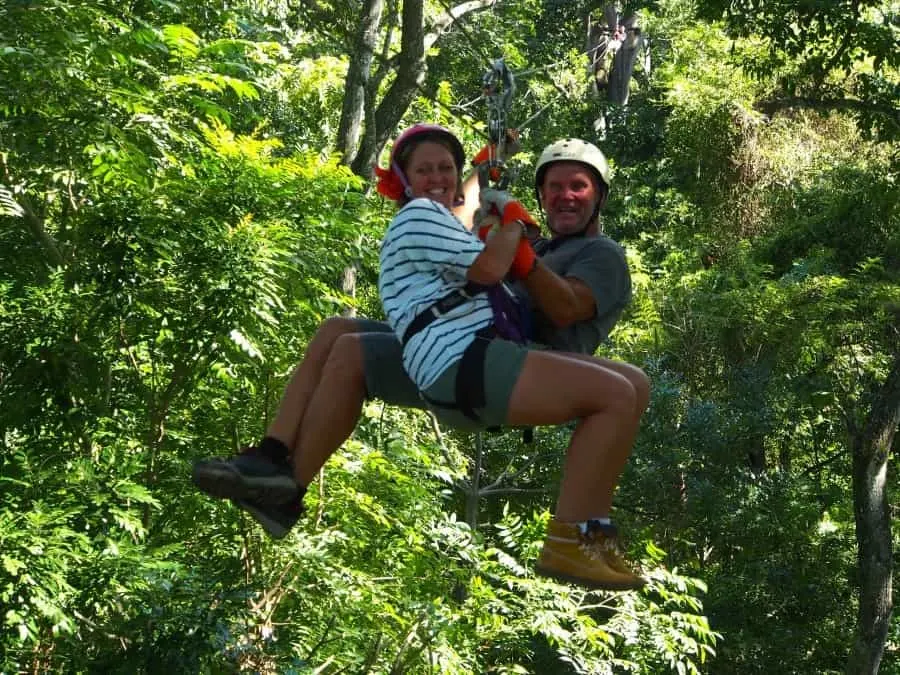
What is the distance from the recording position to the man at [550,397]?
2.94 meters

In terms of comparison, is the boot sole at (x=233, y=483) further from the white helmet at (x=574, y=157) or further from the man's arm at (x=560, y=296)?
the white helmet at (x=574, y=157)

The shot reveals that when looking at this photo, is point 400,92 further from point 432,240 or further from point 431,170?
point 432,240

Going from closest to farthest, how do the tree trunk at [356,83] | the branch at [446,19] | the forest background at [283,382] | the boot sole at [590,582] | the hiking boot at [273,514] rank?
the boot sole at [590,582] < the hiking boot at [273,514] < the forest background at [283,382] < the tree trunk at [356,83] < the branch at [446,19]

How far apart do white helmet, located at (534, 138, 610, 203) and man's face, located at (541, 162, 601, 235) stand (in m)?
0.01

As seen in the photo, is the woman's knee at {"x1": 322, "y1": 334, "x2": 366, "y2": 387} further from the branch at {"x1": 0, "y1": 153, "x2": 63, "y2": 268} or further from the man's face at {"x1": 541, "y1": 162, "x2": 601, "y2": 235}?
the branch at {"x1": 0, "y1": 153, "x2": 63, "y2": 268}

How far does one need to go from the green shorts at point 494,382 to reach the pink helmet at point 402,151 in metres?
0.53

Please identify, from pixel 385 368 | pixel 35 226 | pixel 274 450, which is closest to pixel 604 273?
pixel 385 368

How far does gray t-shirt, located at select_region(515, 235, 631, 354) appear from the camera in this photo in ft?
10.1

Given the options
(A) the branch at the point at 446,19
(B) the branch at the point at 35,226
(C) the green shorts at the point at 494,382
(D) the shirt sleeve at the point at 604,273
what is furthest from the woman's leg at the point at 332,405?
(A) the branch at the point at 446,19

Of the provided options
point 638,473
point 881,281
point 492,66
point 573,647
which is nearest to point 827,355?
point 881,281

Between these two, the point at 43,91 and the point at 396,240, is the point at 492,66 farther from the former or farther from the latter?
the point at 43,91

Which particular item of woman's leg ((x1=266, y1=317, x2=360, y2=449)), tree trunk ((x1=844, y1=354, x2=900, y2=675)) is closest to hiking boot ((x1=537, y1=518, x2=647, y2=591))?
woman's leg ((x1=266, y1=317, x2=360, y2=449))

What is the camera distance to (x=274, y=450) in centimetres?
309

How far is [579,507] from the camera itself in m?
2.96
